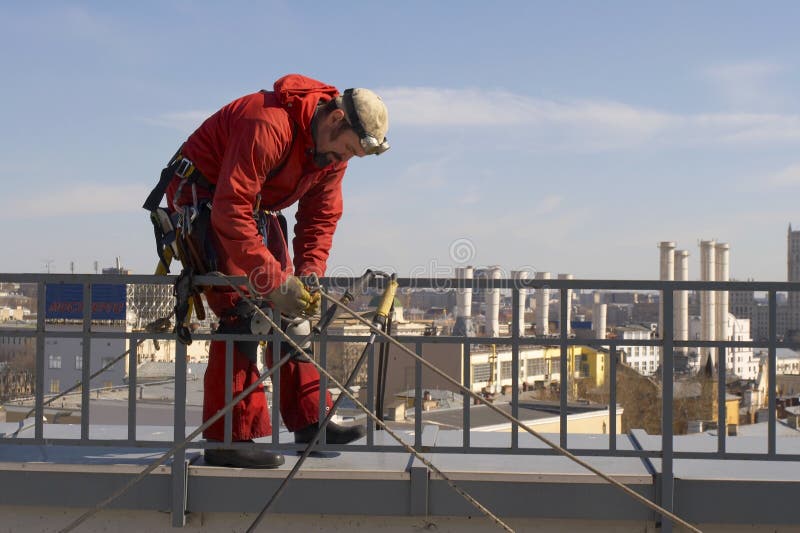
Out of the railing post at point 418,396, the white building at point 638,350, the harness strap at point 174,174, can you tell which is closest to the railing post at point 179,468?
the harness strap at point 174,174

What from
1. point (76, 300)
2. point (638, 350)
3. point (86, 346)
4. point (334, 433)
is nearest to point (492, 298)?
point (334, 433)

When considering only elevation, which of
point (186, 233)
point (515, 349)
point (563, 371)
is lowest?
point (563, 371)

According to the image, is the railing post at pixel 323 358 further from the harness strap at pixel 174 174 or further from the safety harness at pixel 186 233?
the harness strap at pixel 174 174

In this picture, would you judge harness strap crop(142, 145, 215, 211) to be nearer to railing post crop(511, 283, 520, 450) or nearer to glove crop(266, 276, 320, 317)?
glove crop(266, 276, 320, 317)

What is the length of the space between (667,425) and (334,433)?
1657 millimetres

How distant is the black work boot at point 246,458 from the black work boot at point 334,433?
32 centimetres

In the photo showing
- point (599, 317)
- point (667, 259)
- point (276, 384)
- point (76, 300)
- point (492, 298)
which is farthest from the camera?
point (667, 259)

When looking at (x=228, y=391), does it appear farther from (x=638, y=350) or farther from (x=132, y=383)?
(x=638, y=350)

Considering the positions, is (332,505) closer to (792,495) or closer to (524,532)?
(524,532)

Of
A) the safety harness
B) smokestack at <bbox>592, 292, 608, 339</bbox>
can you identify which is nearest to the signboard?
the safety harness

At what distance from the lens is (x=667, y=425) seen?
154 inches

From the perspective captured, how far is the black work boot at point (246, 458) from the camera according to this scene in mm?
4109

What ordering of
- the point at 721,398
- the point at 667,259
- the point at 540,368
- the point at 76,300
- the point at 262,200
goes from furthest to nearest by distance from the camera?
the point at 667,259 < the point at 540,368 < the point at 76,300 < the point at 262,200 < the point at 721,398

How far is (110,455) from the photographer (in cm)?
442
